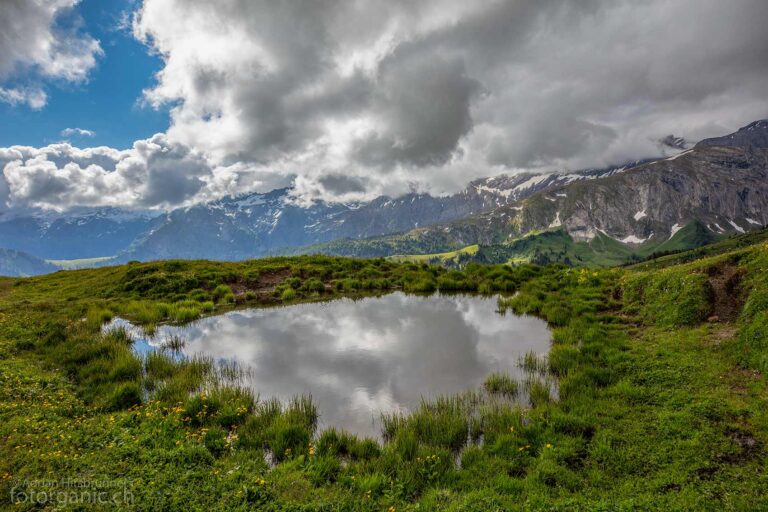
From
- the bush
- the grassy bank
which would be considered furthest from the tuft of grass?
the bush

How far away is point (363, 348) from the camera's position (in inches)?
690

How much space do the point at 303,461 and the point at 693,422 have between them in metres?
10.1

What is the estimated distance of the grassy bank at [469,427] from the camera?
7887mm

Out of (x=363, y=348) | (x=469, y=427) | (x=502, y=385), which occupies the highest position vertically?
(x=363, y=348)

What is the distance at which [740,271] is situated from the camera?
15617 mm

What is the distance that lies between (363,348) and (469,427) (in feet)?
24.6

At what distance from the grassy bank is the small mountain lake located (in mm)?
1041

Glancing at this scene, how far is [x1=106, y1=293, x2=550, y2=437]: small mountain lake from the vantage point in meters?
13.2

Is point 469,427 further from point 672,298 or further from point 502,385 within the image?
point 672,298

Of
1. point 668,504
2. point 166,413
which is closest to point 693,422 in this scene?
point 668,504

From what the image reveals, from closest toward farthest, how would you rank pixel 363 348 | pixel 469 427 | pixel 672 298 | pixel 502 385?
pixel 469 427
pixel 502 385
pixel 672 298
pixel 363 348

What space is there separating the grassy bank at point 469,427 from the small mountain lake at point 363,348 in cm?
104

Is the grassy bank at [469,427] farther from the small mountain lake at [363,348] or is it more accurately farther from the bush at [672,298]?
the small mountain lake at [363,348]

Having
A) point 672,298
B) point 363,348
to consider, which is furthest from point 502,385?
point 672,298
